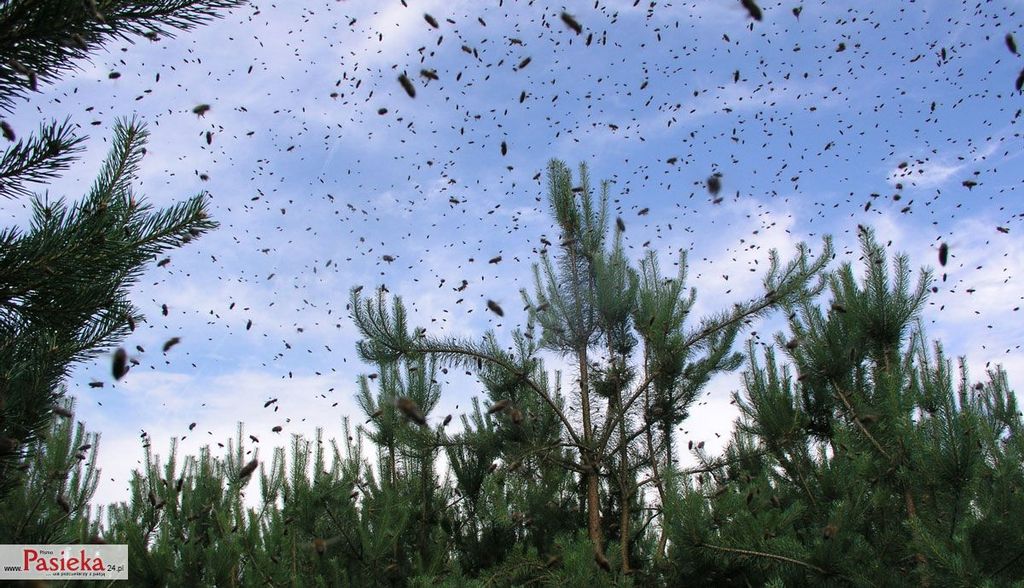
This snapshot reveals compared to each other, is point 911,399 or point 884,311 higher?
point 884,311

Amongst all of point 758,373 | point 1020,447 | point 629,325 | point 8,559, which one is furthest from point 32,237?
point 1020,447

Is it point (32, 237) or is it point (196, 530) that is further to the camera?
point (196, 530)

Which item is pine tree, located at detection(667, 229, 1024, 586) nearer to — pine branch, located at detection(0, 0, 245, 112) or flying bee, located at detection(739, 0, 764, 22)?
flying bee, located at detection(739, 0, 764, 22)

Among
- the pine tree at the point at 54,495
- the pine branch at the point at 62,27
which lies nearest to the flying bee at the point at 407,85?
the pine branch at the point at 62,27

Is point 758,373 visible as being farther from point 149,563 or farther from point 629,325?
point 149,563

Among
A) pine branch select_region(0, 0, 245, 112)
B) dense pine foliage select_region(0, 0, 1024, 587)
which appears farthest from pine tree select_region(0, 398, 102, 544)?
pine branch select_region(0, 0, 245, 112)

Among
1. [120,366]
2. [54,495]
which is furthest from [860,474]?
[54,495]

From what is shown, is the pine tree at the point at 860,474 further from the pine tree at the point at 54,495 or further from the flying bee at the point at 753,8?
the pine tree at the point at 54,495

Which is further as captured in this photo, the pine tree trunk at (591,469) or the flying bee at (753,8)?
the pine tree trunk at (591,469)
